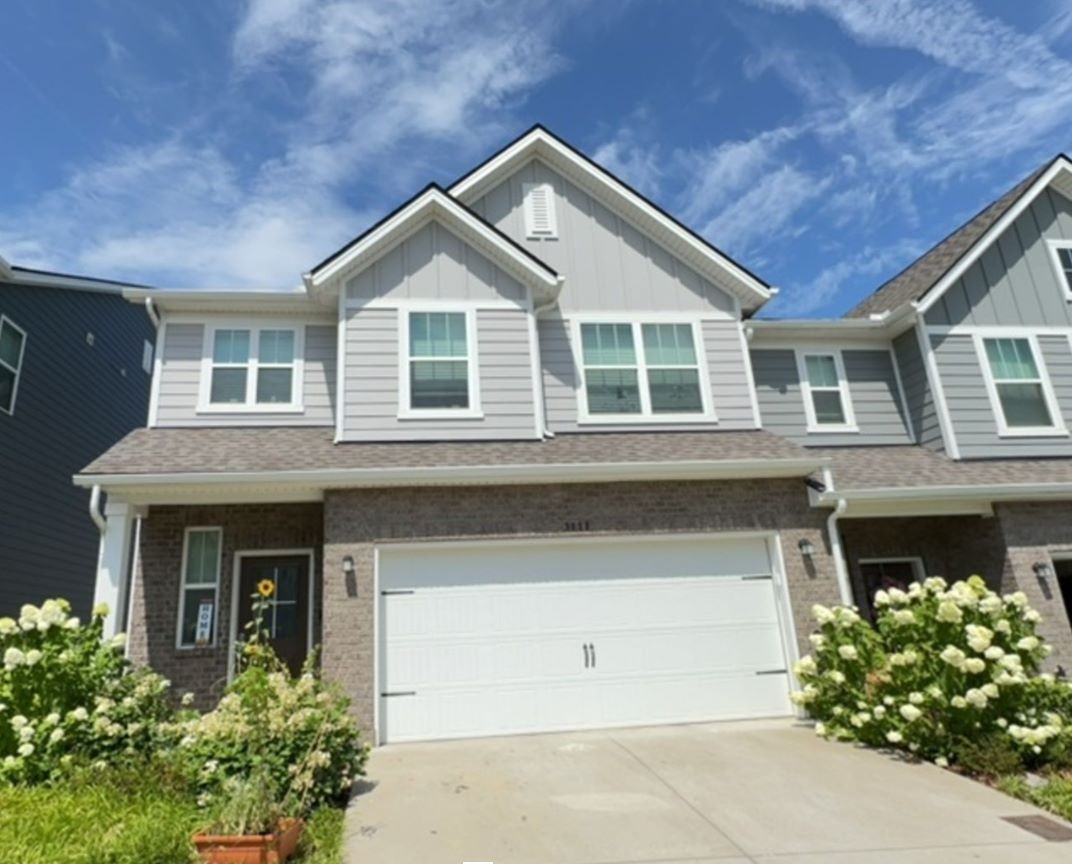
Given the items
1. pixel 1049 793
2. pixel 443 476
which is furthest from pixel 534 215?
pixel 1049 793

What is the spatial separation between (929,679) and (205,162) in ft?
37.4

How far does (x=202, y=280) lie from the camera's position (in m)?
10.6

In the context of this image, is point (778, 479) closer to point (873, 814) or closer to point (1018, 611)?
point (1018, 611)

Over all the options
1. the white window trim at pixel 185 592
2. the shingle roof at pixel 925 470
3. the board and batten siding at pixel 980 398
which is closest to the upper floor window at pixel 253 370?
the white window trim at pixel 185 592

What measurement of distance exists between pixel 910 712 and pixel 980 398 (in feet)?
21.1

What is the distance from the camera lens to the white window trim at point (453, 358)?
30.6 feet

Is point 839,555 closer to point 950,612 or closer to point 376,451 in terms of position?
point 950,612

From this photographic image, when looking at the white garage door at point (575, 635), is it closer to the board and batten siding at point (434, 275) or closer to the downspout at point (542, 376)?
the downspout at point (542, 376)

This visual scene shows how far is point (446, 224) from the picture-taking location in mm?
10195

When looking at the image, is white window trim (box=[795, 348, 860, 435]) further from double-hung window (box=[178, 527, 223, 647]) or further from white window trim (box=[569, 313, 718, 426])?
double-hung window (box=[178, 527, 223, 647])

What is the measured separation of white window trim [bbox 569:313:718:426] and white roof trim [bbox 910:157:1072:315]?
12.4 ft

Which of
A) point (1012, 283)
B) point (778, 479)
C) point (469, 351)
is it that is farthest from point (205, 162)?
point (1012, 283)

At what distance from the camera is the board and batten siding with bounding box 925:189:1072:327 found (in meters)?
11.3

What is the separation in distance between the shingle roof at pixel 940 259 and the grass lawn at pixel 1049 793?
25.0 feet
